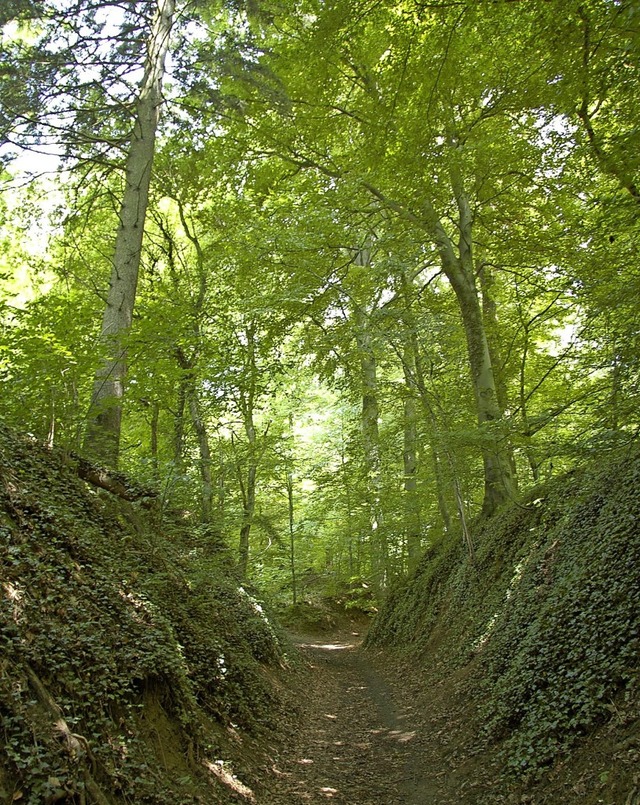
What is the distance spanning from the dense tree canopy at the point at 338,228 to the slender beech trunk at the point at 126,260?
0.15 ft

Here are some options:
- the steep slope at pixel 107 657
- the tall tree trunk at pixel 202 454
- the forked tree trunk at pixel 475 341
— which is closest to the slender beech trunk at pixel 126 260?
the steep slope at pixel 107 657

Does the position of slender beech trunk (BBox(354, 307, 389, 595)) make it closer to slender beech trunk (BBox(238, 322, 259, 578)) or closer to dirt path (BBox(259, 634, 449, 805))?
slender beech trunk (BBox(238, 322, 259, 578))

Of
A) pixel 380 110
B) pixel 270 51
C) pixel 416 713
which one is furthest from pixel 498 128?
pixel 416 713

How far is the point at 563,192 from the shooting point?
952 cm

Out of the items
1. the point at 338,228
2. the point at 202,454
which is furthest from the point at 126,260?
the point at 202,454

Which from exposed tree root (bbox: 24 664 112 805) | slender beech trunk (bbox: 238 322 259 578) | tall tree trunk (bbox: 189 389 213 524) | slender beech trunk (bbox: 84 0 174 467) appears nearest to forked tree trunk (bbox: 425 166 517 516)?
slender beech trunk (bbox: 238 322 259 578)

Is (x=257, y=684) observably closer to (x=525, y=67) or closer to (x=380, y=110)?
(x=380, y=110)

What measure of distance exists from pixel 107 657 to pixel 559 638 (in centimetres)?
435

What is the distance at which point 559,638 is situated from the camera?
5605 mm

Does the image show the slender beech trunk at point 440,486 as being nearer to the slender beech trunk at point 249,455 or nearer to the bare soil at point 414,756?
the bare soil at point 414,756

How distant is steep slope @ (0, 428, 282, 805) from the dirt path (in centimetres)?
69

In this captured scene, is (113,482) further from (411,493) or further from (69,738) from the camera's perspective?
(411,493)

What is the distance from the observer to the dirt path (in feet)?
19.1

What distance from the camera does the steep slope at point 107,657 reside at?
3207 millimetres
